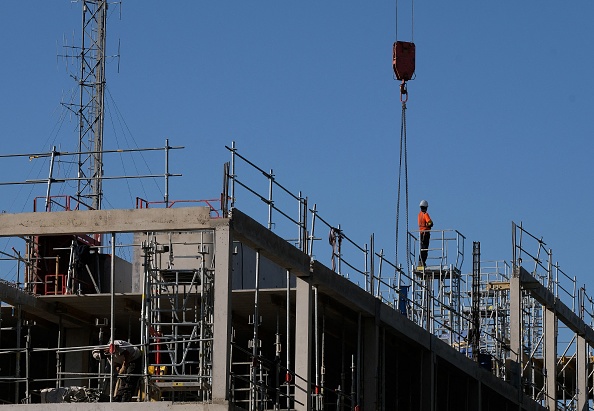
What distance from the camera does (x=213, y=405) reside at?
2520 centimetres

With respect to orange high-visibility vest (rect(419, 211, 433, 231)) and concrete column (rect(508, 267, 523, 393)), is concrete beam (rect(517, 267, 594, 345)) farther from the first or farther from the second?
orange high-visibility vest (rect(419, 211, 433, 231))

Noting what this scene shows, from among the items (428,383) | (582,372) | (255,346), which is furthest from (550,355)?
(255,346)

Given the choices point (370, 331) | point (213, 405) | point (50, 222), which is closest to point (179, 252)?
point (370, 331)

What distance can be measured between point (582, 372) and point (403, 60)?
10135 millimetres

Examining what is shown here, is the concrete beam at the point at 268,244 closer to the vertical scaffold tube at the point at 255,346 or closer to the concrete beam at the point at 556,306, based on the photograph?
the vertical scaffold tube at the point at 255,346

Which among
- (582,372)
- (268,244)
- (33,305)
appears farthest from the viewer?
(582,372)

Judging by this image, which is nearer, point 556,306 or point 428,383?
point 428,383

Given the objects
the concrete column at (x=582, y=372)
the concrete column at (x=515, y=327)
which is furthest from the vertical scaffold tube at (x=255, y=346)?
the concrete column at (x=582, y=372)

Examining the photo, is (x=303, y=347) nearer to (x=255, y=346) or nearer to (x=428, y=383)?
(x=255, y=346)

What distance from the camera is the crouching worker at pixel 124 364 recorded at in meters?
26.7

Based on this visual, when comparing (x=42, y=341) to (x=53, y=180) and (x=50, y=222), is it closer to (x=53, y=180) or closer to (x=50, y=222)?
(x=53, y=180)

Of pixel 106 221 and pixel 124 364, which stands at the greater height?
pixel 106 221

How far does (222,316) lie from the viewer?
25.6m

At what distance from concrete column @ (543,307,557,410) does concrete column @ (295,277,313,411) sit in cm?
1382
